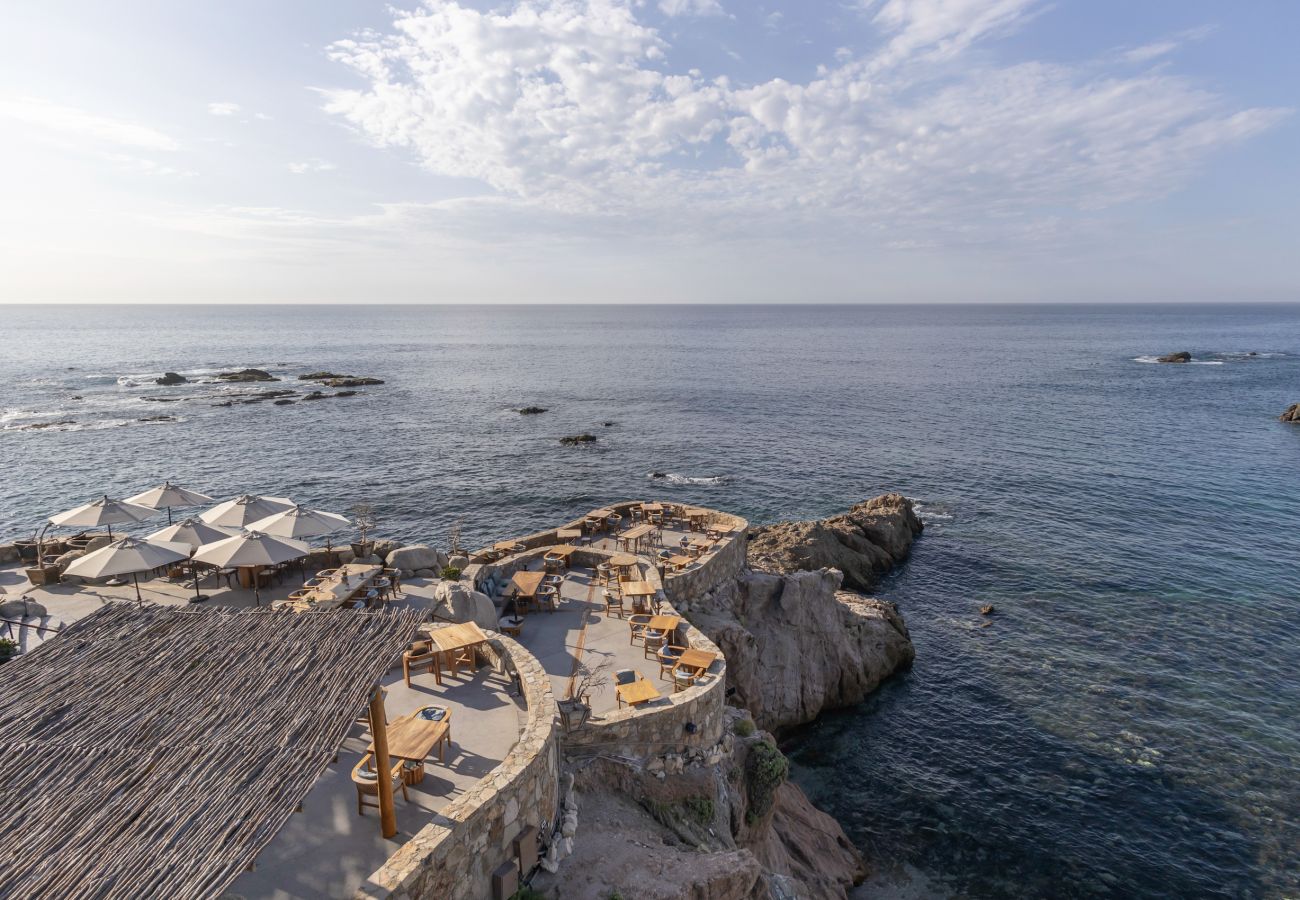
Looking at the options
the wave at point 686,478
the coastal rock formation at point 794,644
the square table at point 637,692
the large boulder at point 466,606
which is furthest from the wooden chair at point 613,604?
the wave at point 686,478

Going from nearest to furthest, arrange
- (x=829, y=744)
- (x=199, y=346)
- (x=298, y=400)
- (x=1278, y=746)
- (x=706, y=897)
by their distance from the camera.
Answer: (x=706, y=897) → (x=1278, y=746) → (x=829, y=744) → (x=298, y=400) → (x=199, y=346)

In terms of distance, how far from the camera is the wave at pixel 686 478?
2141 inches

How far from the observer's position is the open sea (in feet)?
69.8

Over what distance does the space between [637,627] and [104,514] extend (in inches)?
698

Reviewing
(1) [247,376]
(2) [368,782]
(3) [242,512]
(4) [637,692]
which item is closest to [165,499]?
(3) [242,512]

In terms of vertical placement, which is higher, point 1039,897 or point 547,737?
point 547,737

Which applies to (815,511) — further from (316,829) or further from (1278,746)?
(316,829)

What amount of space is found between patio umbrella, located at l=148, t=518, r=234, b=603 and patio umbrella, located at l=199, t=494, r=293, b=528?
0.45m

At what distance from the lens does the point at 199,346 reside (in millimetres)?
188000

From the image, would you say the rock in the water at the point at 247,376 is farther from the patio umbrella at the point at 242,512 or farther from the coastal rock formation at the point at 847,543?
the patio umbrella at the point at 242,512

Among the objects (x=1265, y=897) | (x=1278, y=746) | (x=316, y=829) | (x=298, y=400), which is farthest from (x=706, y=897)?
(x=298, y=400)

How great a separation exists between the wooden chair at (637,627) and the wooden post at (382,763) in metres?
9.34

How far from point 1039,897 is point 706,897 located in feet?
39.2

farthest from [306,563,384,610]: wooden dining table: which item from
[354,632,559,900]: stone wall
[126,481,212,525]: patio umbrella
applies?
[354,632,559,900]: stone wall
